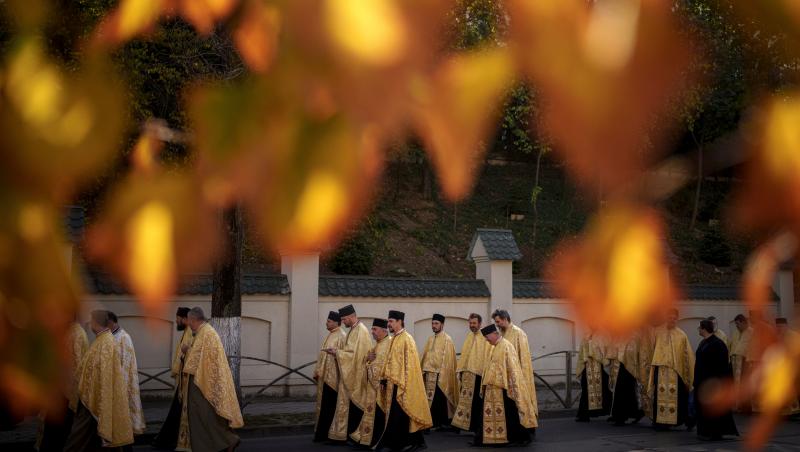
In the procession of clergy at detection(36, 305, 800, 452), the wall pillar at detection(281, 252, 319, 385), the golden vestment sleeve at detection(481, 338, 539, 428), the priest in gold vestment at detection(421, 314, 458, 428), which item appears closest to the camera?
the procession of clergy at detection(36, 305, 800, 452)

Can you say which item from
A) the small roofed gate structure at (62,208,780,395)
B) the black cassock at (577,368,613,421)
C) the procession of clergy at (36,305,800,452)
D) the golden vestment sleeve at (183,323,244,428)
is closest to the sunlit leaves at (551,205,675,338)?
the procession of clergy at (36,305,800,452)

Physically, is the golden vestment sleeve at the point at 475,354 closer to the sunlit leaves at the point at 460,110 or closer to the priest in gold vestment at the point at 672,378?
the priest in gold vestment at the point at 672,378

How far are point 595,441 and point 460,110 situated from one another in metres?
10.9

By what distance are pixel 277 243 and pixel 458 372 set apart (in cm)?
1144

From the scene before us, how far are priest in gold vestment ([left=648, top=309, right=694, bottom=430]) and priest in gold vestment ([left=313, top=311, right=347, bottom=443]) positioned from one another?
16.1 feet

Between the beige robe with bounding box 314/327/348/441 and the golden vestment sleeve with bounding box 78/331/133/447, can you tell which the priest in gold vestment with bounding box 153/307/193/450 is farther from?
A: the beige robe with bounding box 314/327/348/441

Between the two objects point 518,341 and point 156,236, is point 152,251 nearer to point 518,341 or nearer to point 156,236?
point 156,236

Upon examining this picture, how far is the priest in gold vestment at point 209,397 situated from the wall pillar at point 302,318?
5.56m

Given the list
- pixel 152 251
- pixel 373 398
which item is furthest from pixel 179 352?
pixel 152 251

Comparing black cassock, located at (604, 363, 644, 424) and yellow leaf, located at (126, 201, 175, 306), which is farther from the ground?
yellow leaf, located at (126, 201, 175, 306)

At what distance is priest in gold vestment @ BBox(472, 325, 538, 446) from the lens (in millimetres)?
10570

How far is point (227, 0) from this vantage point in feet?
2.93

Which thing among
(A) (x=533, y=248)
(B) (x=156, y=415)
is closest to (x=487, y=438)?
(B) (x=156, y=415)

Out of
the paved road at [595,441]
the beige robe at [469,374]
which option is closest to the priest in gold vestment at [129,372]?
the paved road at [595,441]
